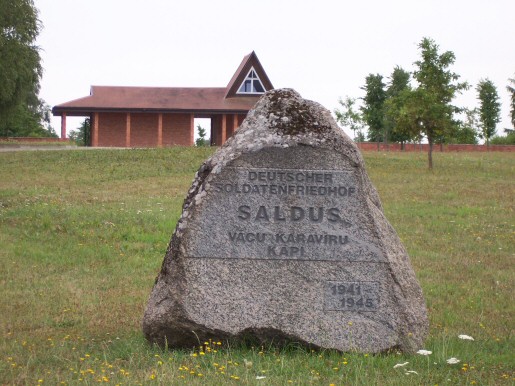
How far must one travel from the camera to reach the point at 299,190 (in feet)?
21.5

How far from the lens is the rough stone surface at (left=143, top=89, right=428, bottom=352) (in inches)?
249

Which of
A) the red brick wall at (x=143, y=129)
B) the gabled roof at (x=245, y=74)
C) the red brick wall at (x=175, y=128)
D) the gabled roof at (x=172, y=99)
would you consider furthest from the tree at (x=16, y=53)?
the gabled roof at (x=245, y=74)

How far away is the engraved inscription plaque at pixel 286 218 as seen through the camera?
6.45 metres

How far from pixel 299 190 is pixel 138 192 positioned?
1456 cm

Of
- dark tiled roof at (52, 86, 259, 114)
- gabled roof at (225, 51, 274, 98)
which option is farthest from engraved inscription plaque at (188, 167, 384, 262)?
gabled roof at (225, 51, 274, 98)

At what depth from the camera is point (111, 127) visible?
43.8 m

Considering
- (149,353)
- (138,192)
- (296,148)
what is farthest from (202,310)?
(138,192)

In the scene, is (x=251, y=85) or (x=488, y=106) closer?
(x=251, y=85)

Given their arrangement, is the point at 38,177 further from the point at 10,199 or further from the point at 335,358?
the point at 335,358

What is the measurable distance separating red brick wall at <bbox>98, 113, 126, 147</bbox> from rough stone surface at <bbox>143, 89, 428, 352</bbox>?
37.9 m

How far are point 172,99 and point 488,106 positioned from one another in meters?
26.9

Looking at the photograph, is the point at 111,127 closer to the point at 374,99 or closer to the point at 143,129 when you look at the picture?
the point at 143,129

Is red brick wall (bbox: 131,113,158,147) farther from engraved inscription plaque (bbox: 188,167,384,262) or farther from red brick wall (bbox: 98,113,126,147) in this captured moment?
engraved inscription plaque (bbox: 188,167,384,262)

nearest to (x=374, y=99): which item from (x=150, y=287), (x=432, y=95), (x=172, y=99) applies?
(x=172, y=99)
